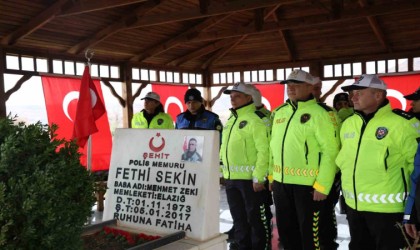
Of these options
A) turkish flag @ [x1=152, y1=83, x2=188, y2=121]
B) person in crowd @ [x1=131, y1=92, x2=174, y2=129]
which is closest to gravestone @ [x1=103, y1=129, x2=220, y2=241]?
person in crowd @ [x1=131, y1=92, x2=174, y2=129]

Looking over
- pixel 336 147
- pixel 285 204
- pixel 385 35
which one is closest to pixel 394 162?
pixel 336 147

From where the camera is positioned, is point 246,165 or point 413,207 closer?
point 413,207

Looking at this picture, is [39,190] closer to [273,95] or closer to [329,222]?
[329,222]

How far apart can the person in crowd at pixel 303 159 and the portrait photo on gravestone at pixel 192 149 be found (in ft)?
2.68

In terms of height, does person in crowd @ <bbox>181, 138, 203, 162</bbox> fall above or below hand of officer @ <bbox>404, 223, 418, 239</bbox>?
above

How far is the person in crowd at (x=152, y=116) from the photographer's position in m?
4.84

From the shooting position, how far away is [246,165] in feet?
10.8

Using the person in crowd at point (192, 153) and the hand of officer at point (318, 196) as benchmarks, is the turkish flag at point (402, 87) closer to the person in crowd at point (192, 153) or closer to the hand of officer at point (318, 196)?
the hand of officer at point (318, 196)

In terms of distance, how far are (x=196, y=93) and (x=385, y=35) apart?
515 cm

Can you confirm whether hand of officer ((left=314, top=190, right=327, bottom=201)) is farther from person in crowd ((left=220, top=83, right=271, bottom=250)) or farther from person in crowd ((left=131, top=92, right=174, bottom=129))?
person in crowd ((left=131, top=92, right=174, bottom=129))

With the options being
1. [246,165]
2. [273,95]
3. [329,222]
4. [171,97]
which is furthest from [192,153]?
[273,95]

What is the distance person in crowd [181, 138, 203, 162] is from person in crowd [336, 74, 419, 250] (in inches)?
35.4

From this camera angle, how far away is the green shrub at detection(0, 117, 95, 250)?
4.42ft

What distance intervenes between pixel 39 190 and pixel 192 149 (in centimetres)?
100
